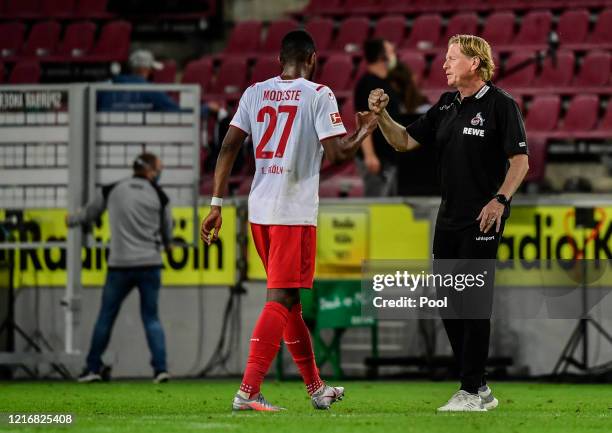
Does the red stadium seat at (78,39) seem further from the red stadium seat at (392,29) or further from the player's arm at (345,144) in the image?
the player's arm at (345,144)

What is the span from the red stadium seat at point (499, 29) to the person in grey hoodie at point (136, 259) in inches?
329

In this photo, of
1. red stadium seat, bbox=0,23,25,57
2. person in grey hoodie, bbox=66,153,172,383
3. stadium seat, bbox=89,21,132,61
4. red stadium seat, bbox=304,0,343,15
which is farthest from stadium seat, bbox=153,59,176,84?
person in grey hoodie, bbox=66,153,172,383

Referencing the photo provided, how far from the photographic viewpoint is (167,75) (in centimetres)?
2031

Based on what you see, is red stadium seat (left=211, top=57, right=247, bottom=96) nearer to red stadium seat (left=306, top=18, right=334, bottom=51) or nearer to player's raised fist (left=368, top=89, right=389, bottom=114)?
red stadium seat (left=306, top=18, right=334, bottom=51)

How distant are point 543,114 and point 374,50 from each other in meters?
5.37

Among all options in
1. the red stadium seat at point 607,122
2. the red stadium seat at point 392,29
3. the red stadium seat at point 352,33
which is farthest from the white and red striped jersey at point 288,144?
the red stadium seat at point 352,33

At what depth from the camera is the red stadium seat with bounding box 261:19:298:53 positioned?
2020 centimetres

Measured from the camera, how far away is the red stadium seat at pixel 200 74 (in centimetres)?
1975

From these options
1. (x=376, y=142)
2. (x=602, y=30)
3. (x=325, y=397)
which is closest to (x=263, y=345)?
(x=325, y=397)

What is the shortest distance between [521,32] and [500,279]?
25.0 feet

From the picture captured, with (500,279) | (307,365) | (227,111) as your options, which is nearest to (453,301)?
(307,365)

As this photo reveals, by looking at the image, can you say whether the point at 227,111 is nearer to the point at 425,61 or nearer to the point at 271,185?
the point at 425,61

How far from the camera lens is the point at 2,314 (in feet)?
42.7

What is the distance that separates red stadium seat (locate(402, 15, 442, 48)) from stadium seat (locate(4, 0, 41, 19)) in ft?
21.7
